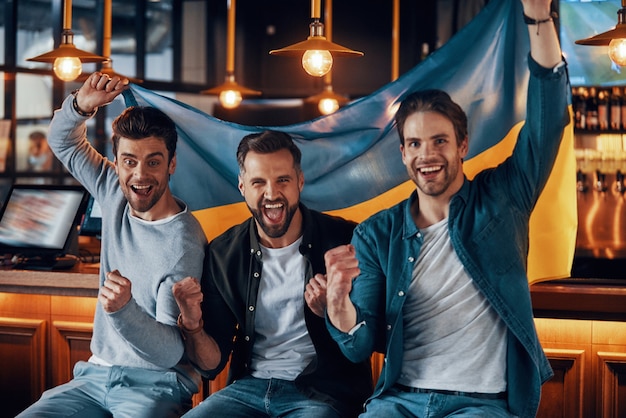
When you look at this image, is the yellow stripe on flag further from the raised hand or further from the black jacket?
the raised hand

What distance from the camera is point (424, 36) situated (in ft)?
28.5

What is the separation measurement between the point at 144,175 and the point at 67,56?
824 mm

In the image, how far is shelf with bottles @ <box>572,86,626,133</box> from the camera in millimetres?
6906

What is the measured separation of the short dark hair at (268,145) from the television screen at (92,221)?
1661 millimetres

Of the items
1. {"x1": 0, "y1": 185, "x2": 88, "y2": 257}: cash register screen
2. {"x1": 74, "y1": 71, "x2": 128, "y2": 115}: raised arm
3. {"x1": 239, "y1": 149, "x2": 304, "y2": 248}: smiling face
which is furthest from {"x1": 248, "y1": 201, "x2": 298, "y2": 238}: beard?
{"x1": 0, "y1": 185, "x2": 88, "y2": 257}: cash register screen

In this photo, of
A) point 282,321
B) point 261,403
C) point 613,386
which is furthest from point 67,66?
point 613,386

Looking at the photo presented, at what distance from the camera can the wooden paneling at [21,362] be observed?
169 inches

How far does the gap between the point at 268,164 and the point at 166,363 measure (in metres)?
0.76

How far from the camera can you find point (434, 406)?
284 centimetres

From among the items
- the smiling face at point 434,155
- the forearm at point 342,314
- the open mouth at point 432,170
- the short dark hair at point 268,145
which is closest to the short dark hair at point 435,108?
the smiling face at point 434,155

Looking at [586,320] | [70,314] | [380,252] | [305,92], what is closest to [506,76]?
[380,252]

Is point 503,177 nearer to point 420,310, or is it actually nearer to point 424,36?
point 420,310

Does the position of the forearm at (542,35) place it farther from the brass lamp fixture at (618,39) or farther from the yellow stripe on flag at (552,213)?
the brass lamp fixture at (618,39)

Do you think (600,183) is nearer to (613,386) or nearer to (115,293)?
(613,386)
